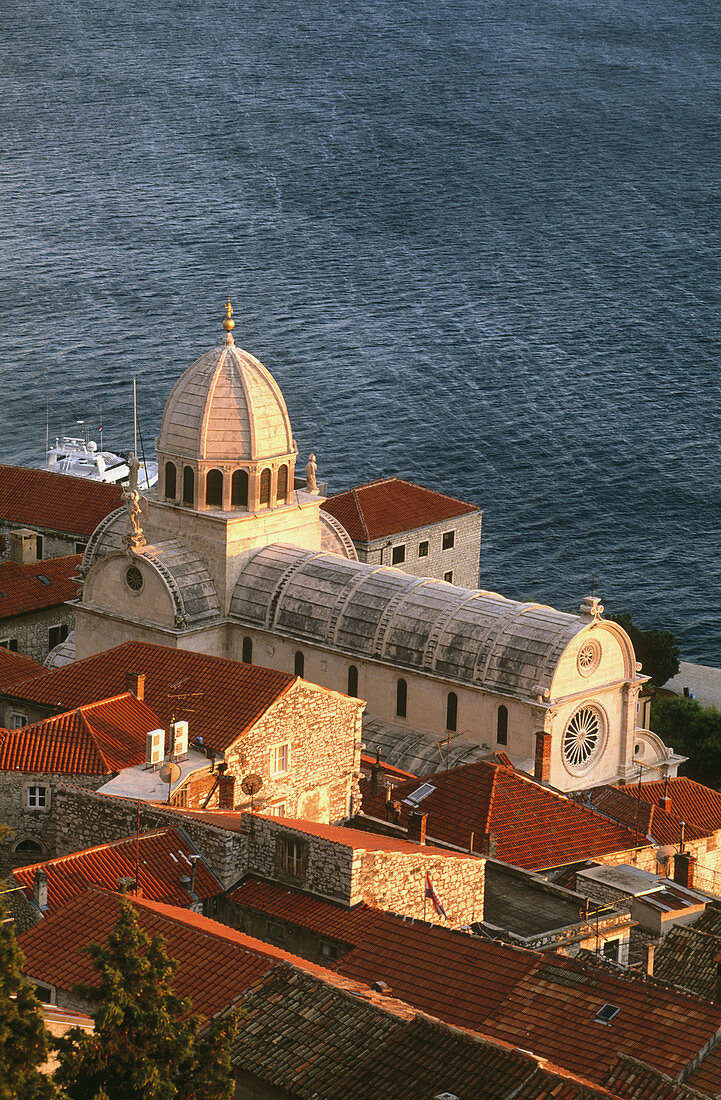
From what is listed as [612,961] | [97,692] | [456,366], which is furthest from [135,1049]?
[456,366]

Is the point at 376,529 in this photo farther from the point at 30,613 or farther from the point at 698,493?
the point at 698,493

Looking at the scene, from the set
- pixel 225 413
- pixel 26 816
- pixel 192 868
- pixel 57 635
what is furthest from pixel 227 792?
pixel 57 635

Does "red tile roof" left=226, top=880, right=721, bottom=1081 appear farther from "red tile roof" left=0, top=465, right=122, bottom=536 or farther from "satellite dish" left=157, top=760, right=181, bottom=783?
"red tile roof" left=0, top=465, right=122, bottom=536

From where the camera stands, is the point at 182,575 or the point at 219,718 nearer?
the point at 219,718

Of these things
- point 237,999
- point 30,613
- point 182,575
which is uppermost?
point 237,999

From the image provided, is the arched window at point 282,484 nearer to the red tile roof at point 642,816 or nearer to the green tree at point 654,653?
the red tile roof at point 642,816

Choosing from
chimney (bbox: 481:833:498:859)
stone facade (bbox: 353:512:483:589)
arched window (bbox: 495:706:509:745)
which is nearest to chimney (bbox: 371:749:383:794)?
chimney (bbox: 481:833:498:859)
